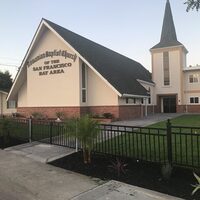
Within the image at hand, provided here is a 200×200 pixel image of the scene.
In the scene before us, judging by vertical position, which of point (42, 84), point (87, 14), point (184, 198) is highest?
point (87, 14)

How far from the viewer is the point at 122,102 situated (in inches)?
867

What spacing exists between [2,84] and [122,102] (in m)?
26.9

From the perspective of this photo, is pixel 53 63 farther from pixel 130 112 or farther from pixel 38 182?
pixel 38 182

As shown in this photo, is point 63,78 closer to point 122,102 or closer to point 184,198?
point 122,102

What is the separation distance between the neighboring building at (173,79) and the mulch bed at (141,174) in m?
28.1

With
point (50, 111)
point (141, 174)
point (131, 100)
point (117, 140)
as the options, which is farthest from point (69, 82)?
point (141, 174)

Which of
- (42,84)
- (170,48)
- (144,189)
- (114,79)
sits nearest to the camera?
(144,189)

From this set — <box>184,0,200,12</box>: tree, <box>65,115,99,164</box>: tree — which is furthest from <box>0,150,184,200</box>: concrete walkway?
<box>184,0,200,12</box>: tree

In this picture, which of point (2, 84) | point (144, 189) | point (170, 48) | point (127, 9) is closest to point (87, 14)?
point (127, 9)

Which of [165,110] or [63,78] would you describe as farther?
→ [165,110]

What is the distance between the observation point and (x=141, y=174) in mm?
6320

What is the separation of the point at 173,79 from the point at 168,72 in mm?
1143

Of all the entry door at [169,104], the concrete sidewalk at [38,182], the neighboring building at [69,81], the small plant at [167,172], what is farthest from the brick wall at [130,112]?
the small plant at [167,172]

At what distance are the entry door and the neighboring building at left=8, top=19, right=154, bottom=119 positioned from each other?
35.4 feet
